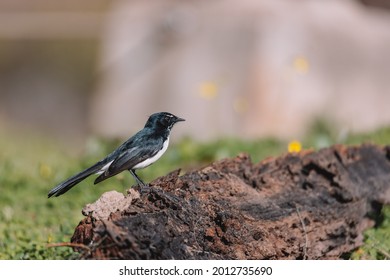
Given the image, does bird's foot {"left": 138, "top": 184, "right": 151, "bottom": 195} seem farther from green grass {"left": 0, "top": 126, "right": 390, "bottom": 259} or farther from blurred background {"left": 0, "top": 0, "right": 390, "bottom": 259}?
blurred background {"left": 0, "top": 0, "right": 390, "bottom": 259}

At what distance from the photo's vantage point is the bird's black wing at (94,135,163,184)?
2.99 m

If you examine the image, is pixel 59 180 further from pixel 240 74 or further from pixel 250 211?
pixel 240 74

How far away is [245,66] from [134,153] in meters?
4.38

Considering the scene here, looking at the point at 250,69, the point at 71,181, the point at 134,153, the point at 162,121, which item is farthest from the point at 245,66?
the point at 71,181

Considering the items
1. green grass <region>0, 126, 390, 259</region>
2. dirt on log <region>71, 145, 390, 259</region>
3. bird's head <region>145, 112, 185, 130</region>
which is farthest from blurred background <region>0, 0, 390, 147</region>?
bird's head <region>145, 112, 185, 130</region>

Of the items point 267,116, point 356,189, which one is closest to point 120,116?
point 267,116

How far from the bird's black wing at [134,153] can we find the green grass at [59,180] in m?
0.35

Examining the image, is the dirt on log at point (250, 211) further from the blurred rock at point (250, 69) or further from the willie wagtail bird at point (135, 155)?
the blurred rock at point (250, 69)

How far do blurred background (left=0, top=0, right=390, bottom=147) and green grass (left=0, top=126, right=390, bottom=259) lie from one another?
0.58 meters

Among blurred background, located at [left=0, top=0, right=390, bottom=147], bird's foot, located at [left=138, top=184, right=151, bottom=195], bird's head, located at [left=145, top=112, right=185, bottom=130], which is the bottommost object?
bird's foot, located at [left=138, top=184, right=151, bottom=195]

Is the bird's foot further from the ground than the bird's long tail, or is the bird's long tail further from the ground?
the bird's long tail

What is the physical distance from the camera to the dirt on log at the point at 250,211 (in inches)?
107

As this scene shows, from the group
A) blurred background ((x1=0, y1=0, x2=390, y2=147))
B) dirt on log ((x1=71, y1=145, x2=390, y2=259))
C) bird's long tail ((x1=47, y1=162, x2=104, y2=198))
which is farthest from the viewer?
blurred background ((x1=0, y1=0, x2=390, y2=147))

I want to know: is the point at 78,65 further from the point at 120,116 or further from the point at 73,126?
the point at 120,116
